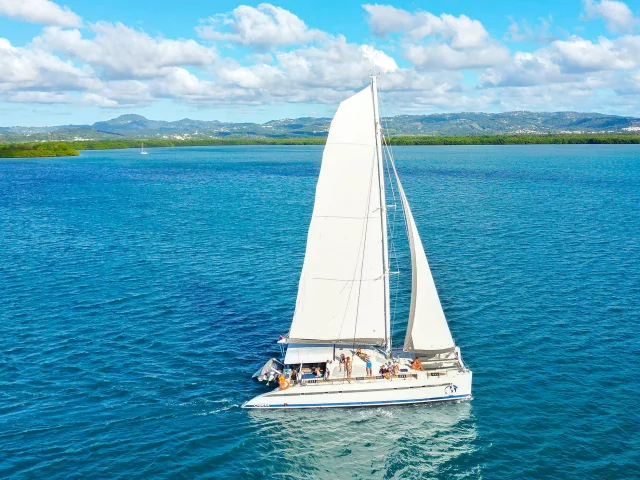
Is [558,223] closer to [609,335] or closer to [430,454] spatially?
[609,335]

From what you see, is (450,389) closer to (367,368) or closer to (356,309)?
(367,368)

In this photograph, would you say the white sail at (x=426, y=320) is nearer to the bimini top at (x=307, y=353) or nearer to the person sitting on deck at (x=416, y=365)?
the person sitting on deck at (x=416, y=365)

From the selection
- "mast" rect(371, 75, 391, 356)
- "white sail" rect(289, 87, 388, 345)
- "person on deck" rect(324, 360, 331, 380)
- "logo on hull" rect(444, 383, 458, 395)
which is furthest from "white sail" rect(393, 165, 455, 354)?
"person on deck" rect(324, 360, 331, 380)

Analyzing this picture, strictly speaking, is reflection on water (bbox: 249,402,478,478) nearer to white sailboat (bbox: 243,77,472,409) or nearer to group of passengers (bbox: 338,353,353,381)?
white sailboat (bbox: 243,77,472,409)

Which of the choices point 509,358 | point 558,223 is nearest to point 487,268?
point 509,358

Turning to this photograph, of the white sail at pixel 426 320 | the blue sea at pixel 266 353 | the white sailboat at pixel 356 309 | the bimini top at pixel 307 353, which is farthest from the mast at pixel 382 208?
the blue sea at pixel 266 353
